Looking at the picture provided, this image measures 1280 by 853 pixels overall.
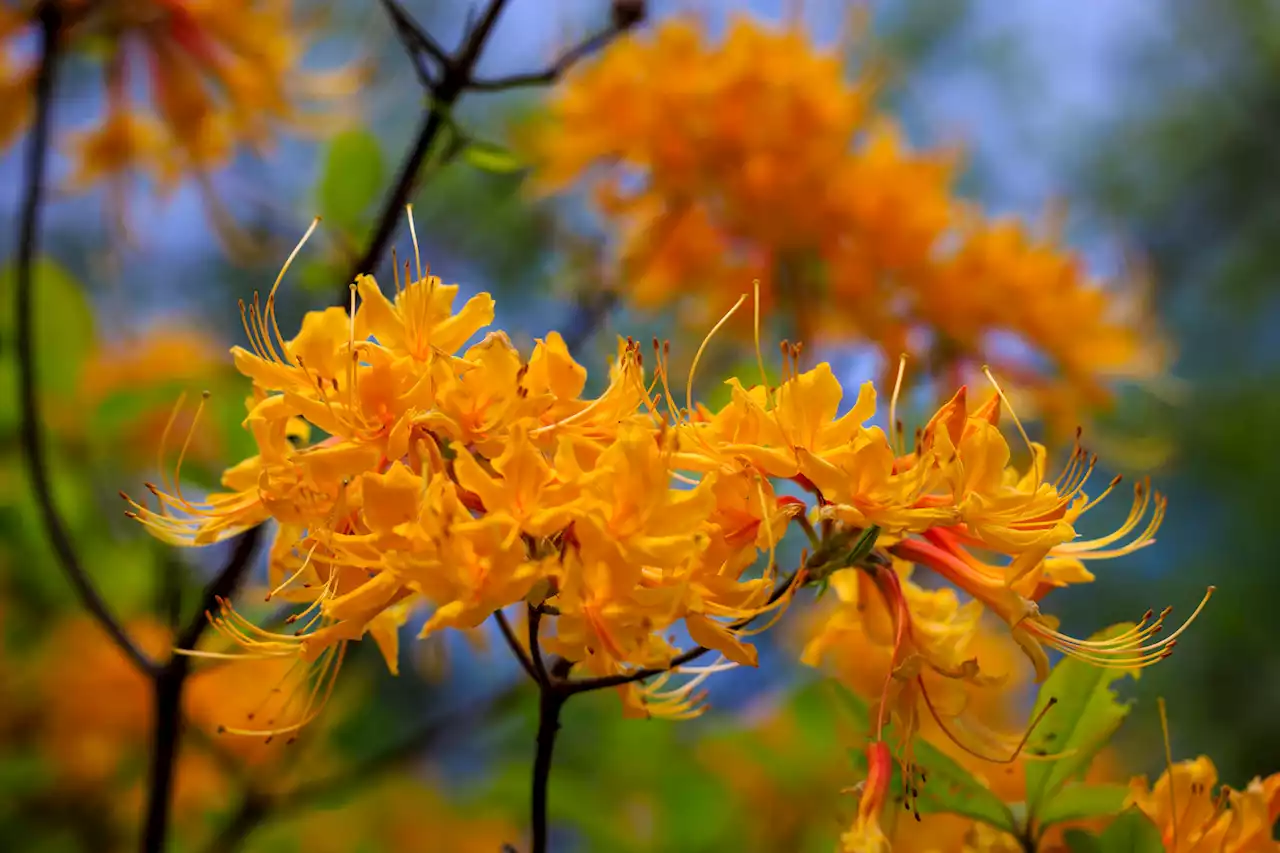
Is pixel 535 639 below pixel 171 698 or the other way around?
the other way around

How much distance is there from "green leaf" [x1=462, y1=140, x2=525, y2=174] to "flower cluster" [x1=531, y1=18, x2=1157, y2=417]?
46 cm

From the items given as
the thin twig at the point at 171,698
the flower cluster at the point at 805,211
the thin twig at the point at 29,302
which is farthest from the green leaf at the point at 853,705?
the flower cluster at the point at 805,211

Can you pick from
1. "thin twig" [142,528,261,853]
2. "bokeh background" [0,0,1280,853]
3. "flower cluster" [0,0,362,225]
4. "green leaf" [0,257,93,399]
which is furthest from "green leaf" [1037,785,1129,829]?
"green leaf" [0,257,93,399]

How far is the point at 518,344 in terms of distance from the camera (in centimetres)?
102

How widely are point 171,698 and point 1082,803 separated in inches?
21.4

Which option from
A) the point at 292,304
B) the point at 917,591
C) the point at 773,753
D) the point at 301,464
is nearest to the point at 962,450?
the point at 917,591

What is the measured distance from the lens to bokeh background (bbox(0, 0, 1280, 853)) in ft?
3.50

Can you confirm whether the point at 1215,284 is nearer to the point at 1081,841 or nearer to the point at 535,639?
the point at 1081,841

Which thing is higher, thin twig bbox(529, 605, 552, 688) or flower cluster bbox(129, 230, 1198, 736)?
flower cluster bbox(129, 230, 1198, 736)

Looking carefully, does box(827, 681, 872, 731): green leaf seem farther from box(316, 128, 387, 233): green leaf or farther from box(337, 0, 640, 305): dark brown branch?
box(316, 128, 387, 233): green leaf

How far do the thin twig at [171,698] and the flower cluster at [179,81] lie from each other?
480 mm

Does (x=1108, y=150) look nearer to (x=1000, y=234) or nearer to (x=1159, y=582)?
(x=1159, y=582)

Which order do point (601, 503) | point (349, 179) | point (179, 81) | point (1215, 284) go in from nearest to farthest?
point (601, 503) → point (349, 179) → point (179, 81) → point (1215, 284)

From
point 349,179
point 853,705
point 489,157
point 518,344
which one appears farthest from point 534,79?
point 853,705
